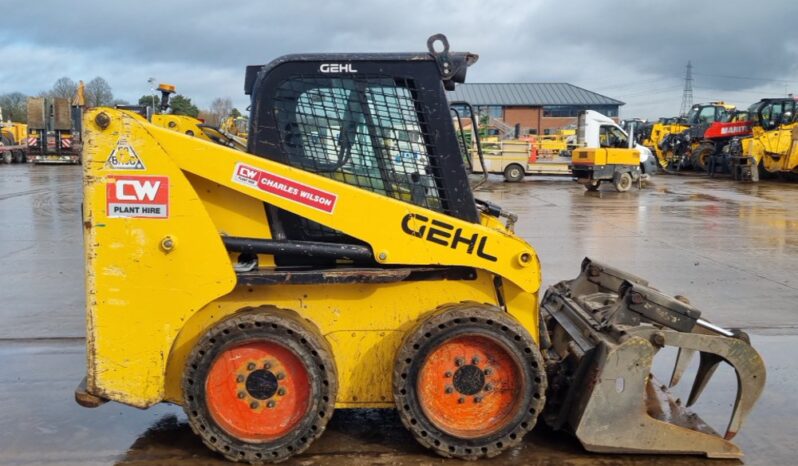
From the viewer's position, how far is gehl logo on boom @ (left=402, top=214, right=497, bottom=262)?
360 cm

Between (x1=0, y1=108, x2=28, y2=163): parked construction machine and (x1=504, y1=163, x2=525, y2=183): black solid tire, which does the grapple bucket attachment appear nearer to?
(x1=504, y1=163, x2=525, y2=183): black solid tire

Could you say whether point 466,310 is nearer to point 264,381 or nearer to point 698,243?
point 264,381

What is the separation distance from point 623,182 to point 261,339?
20690 mm

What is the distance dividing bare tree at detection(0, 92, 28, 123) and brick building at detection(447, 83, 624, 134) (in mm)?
38676

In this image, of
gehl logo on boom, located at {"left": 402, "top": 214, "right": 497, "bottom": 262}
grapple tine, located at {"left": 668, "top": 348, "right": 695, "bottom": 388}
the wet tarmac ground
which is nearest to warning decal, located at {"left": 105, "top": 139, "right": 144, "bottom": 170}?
gehl logo on boom, located at {"left": 402, "top": 214, "right": 497, "bottom": 262}

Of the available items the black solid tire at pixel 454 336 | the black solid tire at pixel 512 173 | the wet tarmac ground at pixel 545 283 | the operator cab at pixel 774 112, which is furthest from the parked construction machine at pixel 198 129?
the operator cab at pixel 774 112

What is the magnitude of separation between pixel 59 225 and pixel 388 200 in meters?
11.2

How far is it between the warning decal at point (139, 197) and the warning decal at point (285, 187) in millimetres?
385

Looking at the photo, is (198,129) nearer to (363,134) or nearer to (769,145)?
(363,134)

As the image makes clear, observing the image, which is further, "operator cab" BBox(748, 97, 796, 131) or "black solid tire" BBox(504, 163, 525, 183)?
"black solid tire" BBox(504, 163, 525, 183)

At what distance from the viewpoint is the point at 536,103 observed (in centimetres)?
6600

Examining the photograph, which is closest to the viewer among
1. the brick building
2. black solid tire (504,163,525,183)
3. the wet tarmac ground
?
the wet tarmac ground

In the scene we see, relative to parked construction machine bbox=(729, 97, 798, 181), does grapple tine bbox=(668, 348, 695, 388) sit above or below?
below

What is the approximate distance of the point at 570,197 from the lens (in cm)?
2045
